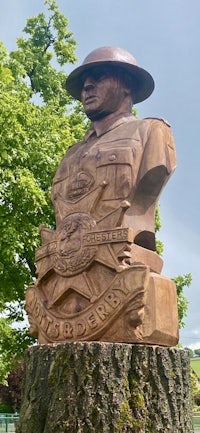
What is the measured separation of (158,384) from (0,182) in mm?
7132

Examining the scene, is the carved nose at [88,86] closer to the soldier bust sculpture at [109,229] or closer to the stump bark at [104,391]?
the soldier bust sculpture at [109,229]

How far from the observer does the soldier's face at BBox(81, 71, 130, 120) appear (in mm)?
6305

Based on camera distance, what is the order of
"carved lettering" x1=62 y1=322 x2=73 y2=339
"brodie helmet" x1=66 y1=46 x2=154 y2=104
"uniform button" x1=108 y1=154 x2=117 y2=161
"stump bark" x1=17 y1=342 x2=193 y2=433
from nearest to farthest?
1. "stump bark" x1=17 y1=342 x2=193 y2=433
2. "carved lettering" x1=62 y1=322 x2=73 y2=339
3. "uniform button" x1=108 y1=154 x2=117 y2=161
4. "brodie helmet" x1=66 y1=46 x2=154 y2=104

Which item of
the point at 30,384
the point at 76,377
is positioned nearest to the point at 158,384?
the point at 76,377

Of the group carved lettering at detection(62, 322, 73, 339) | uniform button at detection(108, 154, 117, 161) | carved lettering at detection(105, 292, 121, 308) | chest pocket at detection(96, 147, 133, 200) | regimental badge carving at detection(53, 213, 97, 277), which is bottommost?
carved lettering at detection(62, 322, 73, 339)

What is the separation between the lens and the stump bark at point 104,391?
4691 millimetres

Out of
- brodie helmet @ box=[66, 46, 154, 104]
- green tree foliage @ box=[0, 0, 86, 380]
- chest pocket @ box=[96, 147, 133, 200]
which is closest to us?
chest pocket @ box=[96, 147, 133, 200]

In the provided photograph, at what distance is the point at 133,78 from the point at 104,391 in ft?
10.7

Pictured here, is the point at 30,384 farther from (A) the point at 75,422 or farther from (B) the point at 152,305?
(B) the point at 152,305

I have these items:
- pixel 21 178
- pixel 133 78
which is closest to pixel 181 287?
pixel 21 178

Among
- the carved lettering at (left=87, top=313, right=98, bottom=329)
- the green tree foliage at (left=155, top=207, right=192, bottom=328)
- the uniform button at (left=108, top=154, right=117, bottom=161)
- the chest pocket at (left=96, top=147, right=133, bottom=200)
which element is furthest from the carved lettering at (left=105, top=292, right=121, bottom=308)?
the green tree foliage at (left=155, top=207, right=192, bottom=328)

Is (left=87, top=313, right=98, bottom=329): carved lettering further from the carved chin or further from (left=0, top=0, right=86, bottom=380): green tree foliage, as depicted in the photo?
(left=0, top=0, right=86, bottom=380): green tree foliage

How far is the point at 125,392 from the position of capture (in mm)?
4762

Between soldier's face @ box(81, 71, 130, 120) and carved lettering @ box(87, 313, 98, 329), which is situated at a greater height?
soldier's face @ box(81, 71, 130, 120)
